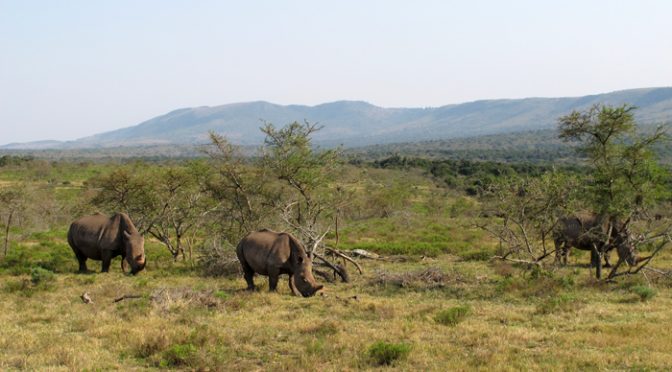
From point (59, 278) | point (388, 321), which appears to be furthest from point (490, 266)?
point (59, 278)

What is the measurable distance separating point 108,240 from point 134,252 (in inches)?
44.7

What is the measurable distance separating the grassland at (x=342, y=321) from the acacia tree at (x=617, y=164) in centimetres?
232

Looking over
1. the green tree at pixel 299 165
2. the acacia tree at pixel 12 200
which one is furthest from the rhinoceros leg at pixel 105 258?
the acacia tree at pixel 12 200

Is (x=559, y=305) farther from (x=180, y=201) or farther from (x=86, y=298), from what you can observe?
(x=180, y=201)

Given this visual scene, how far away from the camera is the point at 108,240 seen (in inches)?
810

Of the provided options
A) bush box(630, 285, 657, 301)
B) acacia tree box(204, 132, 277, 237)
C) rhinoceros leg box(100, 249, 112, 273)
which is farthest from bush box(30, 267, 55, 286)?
bush box(630, 285, 657, 301)

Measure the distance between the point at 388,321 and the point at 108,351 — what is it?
5944mm

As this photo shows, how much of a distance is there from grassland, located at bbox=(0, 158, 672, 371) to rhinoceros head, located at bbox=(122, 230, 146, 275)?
65 centimetres

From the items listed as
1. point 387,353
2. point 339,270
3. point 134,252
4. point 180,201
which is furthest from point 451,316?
point 180,201

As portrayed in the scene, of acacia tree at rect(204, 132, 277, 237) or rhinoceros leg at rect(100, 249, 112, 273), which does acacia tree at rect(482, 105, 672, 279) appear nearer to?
acacia tree at rect(204, 132, 277, 237)

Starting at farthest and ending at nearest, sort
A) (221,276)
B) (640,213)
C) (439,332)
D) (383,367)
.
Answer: (221,276) < (640,213) < (439,332) < (383,367)

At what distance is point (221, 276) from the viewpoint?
20.3 metres

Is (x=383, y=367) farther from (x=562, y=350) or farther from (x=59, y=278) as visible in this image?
(x=59, y=278)

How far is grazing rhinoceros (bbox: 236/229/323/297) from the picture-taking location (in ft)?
55.2
